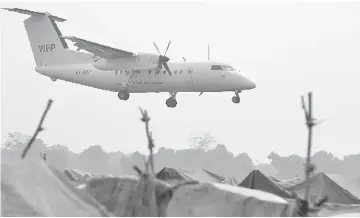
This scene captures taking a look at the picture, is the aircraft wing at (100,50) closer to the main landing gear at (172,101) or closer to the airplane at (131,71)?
the airplane at (131,71)

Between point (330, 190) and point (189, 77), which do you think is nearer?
point (330, 190)

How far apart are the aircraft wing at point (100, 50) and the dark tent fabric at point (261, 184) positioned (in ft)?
87.7

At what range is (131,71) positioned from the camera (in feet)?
169

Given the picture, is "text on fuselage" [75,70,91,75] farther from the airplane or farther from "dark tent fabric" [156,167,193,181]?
"dark tent fabric" [156,167,193,181]

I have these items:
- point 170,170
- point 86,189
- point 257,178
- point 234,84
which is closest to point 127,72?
point 234,84

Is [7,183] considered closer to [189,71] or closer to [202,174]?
[202,174]

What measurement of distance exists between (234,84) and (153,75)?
6.06 meters

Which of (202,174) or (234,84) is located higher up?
(234,84)

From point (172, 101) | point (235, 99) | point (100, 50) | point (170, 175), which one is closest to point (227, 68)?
point (235, 99)

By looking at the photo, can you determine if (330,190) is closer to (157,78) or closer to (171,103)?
(157,78)

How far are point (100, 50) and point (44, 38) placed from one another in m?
9.92

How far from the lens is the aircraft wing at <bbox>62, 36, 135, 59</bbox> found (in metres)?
49.4

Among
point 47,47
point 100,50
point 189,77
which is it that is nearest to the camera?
point 189,77

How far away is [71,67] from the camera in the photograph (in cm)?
5419
